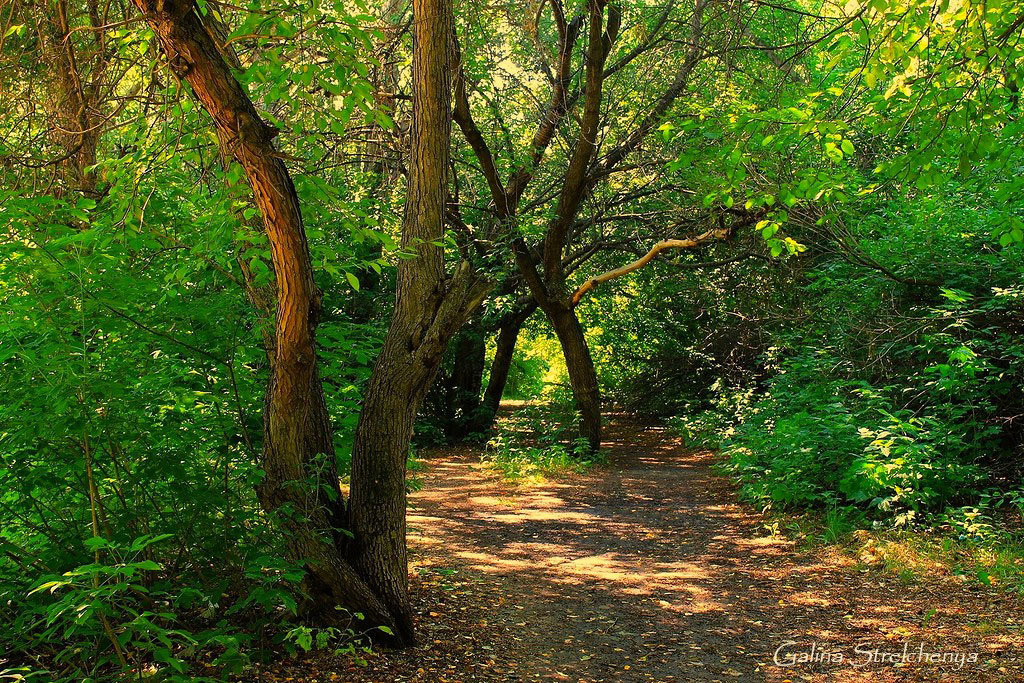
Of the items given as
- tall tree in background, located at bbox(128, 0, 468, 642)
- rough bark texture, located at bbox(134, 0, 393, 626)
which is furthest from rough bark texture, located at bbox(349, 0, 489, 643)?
rough bark texture, located at bbox(134, 0, 393, 626)

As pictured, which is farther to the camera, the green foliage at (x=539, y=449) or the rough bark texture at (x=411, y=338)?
the green foliage at (x=539, y=449)

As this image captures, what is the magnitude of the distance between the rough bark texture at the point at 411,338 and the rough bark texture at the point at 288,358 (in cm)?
16

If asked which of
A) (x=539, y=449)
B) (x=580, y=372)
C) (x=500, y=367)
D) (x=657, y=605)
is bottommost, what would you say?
(x=657, y=605)

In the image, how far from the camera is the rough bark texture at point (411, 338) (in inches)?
187

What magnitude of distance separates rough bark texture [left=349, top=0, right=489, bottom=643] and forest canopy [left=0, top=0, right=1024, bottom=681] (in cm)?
2

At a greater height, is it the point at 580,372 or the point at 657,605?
the point at 580,372

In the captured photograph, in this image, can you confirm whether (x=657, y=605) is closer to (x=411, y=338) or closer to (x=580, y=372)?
(x=411, y=338)

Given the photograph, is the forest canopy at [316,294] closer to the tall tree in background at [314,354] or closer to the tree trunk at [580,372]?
the tall tree in background at [314,354]

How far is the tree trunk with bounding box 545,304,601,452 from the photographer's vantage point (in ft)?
41.3

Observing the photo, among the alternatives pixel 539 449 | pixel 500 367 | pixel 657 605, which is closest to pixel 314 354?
pixel 657 605

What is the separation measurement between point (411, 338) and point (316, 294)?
84cm

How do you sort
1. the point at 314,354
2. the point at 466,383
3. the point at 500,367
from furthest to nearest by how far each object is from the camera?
the point at 500,367 → the point at 466,383 → the point at 314,354

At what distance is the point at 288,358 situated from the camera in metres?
4.21

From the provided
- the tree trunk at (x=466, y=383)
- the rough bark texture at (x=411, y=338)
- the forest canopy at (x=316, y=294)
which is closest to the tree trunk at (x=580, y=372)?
the forest canopy at (x=316, y=294)
